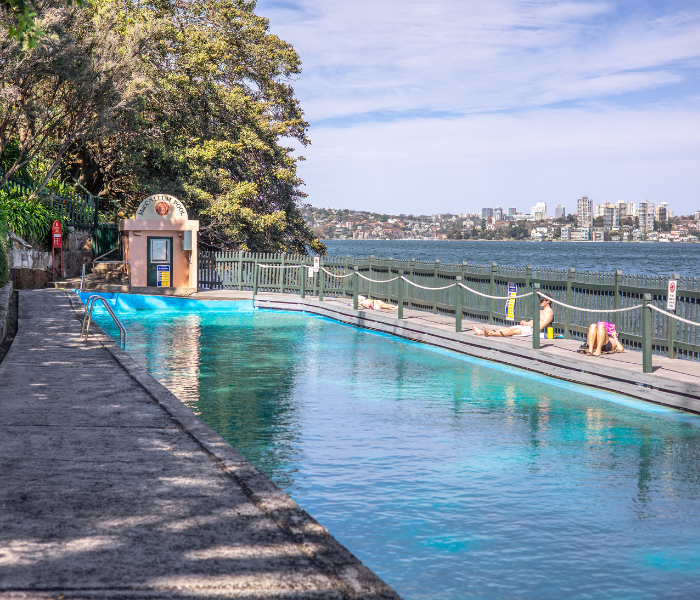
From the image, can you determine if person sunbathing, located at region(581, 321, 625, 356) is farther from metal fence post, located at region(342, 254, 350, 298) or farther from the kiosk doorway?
the kiosk doorway

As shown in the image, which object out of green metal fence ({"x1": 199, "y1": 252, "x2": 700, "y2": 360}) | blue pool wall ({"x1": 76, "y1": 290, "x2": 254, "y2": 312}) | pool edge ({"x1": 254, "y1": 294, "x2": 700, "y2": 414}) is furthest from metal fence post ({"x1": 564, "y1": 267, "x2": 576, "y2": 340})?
blue pool wall ({"x1": 76, "y1": 290, "x2": 254, "y2": 312})

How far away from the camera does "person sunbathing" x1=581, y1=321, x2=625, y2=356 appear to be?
13562 millimetres

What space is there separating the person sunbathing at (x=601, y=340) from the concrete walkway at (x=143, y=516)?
26.1 ft

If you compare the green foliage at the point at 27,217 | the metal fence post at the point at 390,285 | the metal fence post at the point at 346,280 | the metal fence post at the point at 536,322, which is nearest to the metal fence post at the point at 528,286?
the metal fence post at the point at 536,322

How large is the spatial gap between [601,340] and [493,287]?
5.69m

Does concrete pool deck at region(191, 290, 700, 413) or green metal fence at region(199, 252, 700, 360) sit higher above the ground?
green metal fence at region(199, 252, 700, 360)

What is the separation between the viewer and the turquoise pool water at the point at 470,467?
542 centimetres

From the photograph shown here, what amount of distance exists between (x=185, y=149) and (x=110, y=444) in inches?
1216

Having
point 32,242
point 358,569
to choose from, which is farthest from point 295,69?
point 358,569

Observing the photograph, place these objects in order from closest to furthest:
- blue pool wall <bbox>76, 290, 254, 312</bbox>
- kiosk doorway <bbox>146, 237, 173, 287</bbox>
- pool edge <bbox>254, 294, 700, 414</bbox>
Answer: pool edge <bbox>254, 294, 700, 414</bbox> < blue pool wall <bbox>76, 290, 254, 312</bbox> < kiosk doorway <bbox>146, 237, 173, 287</bbox>

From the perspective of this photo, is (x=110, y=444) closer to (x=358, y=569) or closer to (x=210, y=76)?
(x=358, y=569)

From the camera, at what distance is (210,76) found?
127 feet

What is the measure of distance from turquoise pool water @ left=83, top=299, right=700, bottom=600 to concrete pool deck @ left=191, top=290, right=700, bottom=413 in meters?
0.33

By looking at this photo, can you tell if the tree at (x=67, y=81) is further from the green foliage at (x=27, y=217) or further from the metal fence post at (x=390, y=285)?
the metal fence post at (x=390, y=285)
